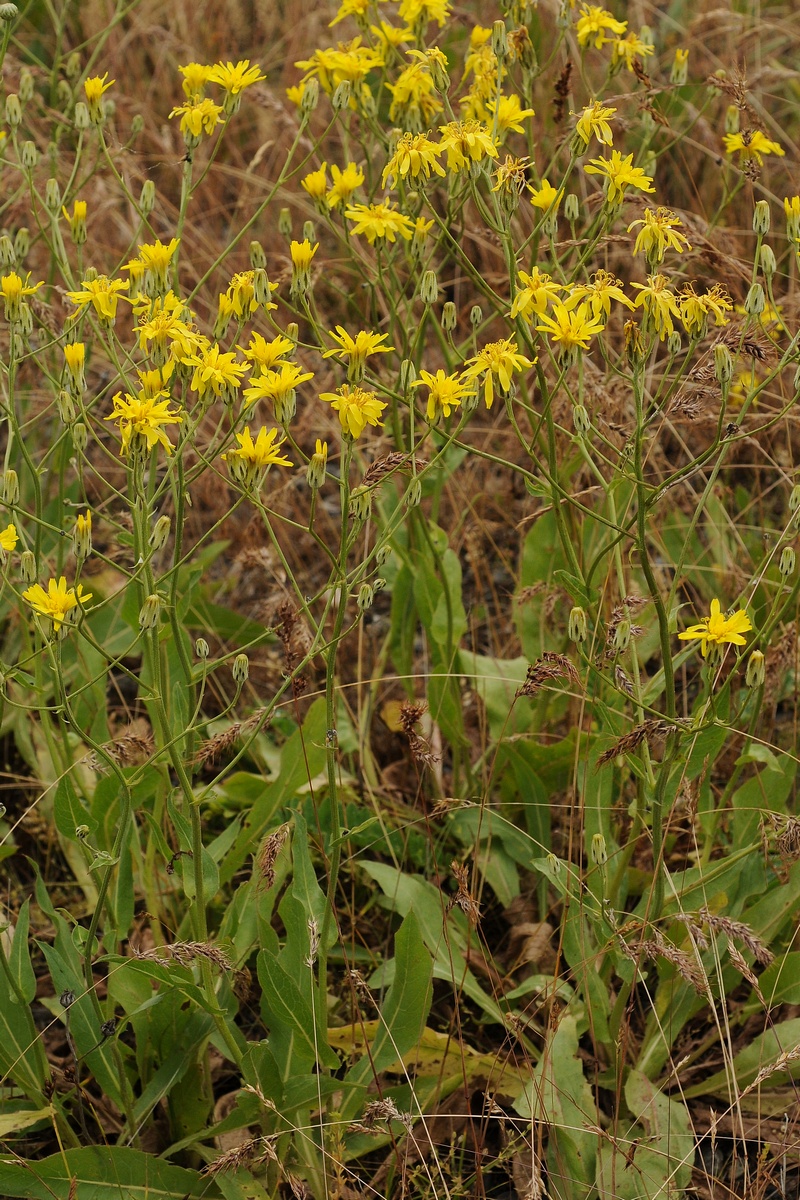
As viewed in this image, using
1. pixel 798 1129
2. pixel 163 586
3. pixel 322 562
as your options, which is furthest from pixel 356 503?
pixel 322 562

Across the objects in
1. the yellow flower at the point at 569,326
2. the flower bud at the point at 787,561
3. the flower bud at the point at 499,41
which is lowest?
the flower bud at the point at 787,561

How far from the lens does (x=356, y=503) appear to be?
2094 millimetres

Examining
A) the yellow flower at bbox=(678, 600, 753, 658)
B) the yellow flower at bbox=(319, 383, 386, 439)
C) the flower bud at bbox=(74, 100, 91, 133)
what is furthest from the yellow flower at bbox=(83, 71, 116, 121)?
the yellow flower at bbox=(678, 600, 753, 658)

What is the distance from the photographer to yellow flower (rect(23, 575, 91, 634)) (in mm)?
1949

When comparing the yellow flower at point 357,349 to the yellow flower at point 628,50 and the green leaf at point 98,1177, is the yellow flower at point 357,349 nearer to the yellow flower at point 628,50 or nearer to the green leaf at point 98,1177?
the yellow flower at point 628,50

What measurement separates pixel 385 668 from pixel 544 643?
760 millimetres

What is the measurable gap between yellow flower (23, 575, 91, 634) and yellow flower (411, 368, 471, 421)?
71 centimetres

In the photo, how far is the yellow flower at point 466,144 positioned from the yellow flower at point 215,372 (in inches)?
22.7

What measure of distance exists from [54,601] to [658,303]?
1.14 metres

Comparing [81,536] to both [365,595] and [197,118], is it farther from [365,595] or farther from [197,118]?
[197,118]

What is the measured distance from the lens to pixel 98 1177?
7.34 ft

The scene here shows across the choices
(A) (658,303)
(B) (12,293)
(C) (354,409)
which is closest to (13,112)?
(B) (12,293)

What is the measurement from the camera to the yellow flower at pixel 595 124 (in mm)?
2316

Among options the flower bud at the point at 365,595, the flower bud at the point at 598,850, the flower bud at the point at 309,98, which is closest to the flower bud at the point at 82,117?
the flower bud at the point at 309,98
